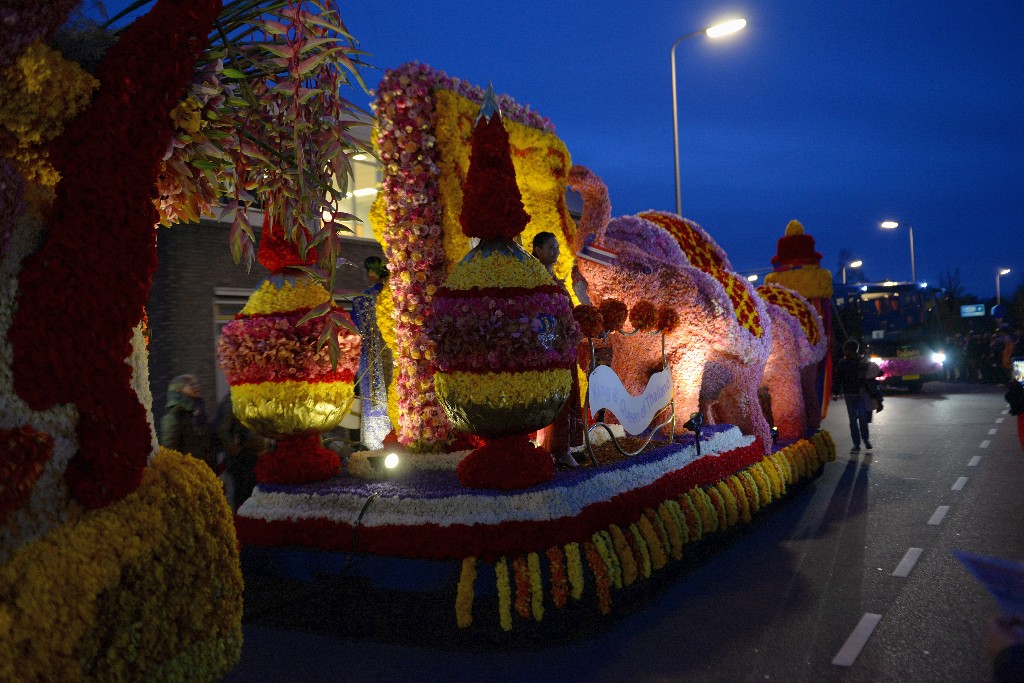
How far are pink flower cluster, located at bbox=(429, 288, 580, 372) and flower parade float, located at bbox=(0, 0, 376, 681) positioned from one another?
215 cm

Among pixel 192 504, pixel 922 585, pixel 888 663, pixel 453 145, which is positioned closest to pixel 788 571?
pixel 922 585

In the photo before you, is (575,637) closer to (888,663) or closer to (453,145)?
(888,663)

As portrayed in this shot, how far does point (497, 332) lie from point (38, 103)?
8.89 feet

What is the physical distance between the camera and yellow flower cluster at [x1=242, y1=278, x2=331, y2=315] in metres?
4.87

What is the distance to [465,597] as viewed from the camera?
4.24 m

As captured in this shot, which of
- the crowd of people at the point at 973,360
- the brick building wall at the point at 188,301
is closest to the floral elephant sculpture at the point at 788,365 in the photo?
the brick building wall at the point at 188,301

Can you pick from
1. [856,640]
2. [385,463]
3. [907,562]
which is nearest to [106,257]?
[385,463]

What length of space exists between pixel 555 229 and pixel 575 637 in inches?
117

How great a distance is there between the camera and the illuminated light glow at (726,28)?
11.5 metres

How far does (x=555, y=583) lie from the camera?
14.1 ft

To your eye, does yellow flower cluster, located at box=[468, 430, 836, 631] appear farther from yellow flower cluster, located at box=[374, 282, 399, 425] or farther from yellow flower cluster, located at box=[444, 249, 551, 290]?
yellow flower cluster, located at box=[374, 282, 399, 425]

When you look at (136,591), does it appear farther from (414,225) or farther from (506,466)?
(414,225)

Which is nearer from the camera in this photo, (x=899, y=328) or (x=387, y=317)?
(x=387, y=317)

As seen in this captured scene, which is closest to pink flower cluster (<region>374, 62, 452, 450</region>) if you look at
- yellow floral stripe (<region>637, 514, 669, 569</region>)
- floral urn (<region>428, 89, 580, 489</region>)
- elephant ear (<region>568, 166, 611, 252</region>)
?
floral urn (<region>428, 89, 580, 489</region>)
